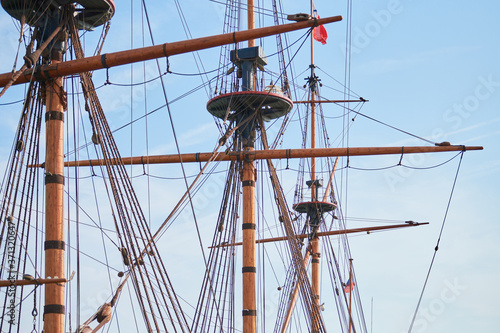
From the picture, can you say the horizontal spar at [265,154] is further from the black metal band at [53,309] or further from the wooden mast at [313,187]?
the black metal band at [53,309]

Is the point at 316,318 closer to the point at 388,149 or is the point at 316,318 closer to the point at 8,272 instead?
the point at 388,149

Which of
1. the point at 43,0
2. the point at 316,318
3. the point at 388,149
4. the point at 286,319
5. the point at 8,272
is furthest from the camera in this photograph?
the point at 286,319

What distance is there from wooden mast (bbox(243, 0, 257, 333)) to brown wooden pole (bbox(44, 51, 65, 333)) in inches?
528

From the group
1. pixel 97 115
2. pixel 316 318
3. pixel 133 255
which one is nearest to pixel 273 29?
pixel 97 115

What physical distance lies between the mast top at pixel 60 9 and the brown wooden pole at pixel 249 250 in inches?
555

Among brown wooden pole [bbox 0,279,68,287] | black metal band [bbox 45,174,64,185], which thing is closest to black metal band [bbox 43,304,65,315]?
brown wooden pole [bbox 0,279,68,287]

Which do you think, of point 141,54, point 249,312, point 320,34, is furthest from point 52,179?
point 320,34

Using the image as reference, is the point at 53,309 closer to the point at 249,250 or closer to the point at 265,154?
the point at 249,250

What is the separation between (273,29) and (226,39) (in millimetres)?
1296

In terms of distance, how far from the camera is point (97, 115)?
990 inches

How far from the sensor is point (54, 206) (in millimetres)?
22625

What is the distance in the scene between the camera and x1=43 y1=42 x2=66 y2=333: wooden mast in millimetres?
22000

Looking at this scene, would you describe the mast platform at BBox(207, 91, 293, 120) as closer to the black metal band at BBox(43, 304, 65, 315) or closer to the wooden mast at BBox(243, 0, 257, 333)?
the wooden mast at BBox(243, 0, 257, 333)

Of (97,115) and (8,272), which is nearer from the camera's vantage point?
(8,272)
